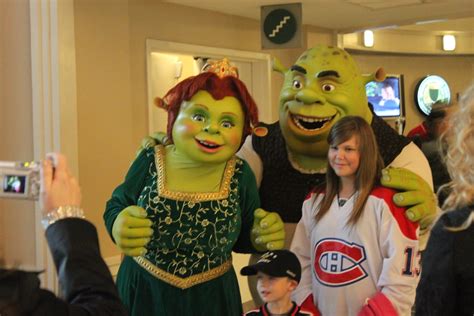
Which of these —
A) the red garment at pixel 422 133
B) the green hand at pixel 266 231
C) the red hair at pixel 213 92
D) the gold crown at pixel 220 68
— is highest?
the gold crown at pixel 220 68

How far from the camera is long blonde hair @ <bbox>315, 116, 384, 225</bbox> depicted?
2.45 m

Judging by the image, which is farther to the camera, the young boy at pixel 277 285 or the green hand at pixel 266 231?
the green hand at pixel 266 231

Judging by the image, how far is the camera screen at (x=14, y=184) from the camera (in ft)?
3.76

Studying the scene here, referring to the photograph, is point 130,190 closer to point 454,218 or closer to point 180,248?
point 180,248

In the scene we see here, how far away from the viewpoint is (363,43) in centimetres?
758

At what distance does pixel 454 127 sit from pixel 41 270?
847 millimetres

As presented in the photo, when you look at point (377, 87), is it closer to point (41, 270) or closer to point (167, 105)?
point (167, 105)

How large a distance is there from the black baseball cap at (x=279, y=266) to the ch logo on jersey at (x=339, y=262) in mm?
125

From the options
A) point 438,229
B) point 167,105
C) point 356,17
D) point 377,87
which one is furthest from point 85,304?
point 377,87

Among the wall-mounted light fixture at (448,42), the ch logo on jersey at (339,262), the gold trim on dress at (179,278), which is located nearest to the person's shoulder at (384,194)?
the ch logo on jersey at (339,262)

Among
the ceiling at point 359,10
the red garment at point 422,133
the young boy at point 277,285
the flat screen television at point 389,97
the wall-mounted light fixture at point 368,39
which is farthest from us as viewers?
the flat screen television at point 389,97

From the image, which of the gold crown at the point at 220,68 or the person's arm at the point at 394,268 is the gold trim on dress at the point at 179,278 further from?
the gold crown at the point at 220,68

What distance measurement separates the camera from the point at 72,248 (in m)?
1.21

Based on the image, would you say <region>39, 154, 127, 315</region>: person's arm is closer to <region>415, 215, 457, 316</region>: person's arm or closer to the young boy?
<region>415, 215, 457, 316</region>: person's arm
